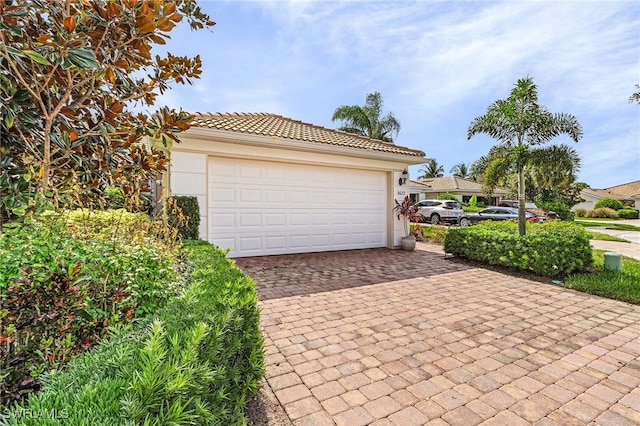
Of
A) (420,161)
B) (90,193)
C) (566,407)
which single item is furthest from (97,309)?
(420,161)

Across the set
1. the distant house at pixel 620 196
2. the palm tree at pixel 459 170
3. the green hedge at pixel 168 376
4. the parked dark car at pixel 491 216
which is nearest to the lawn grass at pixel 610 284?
the green hedge at pixel 168 376

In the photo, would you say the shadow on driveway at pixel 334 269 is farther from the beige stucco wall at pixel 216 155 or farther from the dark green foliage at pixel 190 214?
the beige stucco wall at pixel 216 155

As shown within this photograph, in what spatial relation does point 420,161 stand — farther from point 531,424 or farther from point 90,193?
point 90,193

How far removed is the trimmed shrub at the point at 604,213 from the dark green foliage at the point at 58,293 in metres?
44.3

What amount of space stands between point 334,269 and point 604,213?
132 feet

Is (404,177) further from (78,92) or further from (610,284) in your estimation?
(78,92)

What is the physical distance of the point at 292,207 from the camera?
28.5 ft

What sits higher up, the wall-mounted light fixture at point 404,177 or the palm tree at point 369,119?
the palm tree at point 369,119

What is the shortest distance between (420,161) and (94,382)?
10294mm

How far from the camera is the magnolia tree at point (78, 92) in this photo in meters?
1.54

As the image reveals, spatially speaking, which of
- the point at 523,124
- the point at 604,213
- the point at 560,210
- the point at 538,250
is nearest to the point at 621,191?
the point at 604,213

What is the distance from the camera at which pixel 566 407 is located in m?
2.43

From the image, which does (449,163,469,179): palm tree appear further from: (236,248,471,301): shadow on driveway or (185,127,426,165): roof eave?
(236,248,471,301): shadow on driveway

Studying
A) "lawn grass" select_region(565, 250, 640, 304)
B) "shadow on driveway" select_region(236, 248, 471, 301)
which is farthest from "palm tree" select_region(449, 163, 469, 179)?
"lawn grass" select_region(565, 250, 640, 304)
